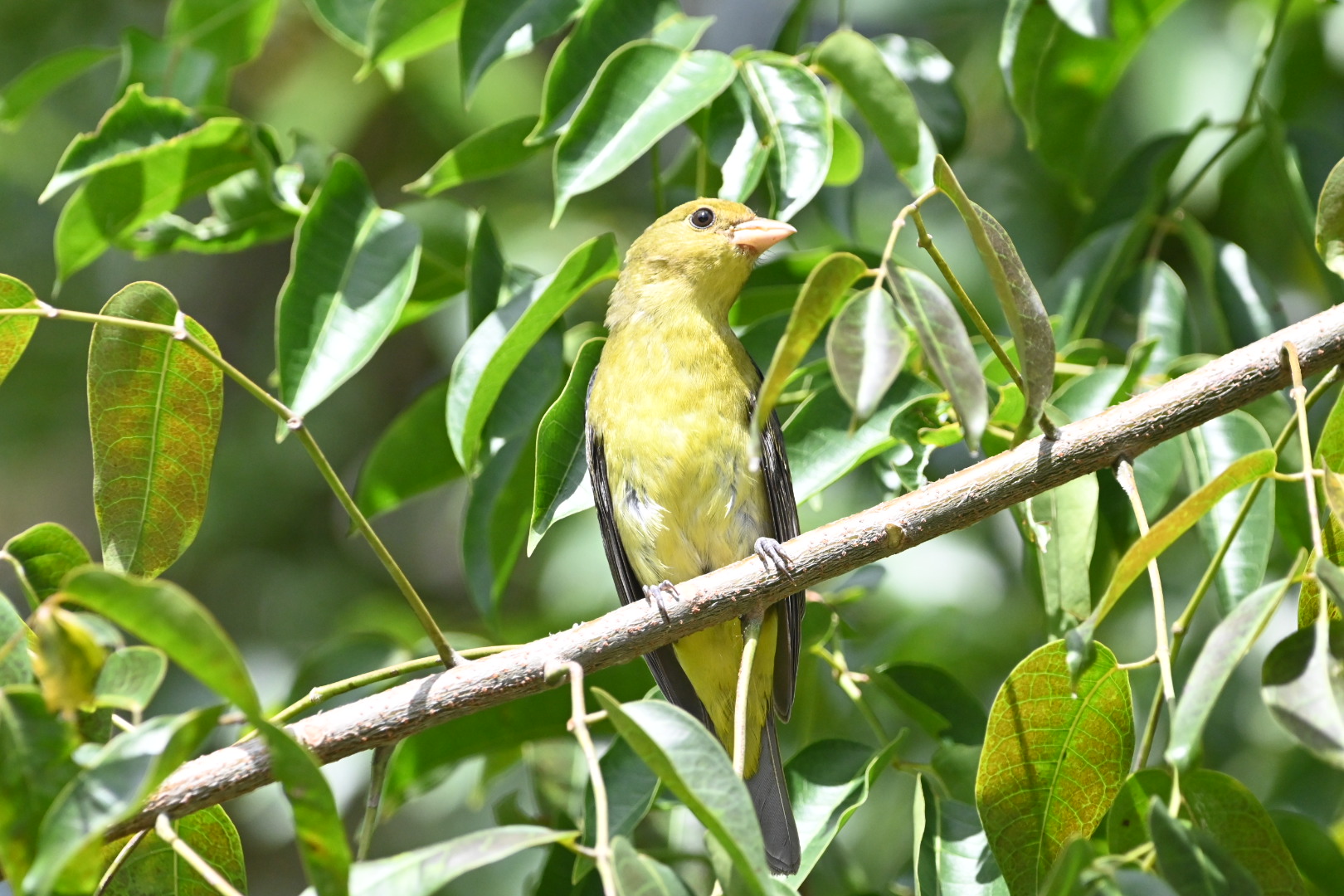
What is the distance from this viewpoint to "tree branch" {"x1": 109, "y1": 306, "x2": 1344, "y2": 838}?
207 cm

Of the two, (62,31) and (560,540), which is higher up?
(62,31)

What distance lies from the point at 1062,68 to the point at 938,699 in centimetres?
168

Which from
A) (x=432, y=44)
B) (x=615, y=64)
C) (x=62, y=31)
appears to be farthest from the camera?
(x=62, y=31)

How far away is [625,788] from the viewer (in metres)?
2.61

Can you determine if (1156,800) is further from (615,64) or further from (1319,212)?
(615,64)

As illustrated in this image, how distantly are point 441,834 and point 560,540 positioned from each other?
1.29 m

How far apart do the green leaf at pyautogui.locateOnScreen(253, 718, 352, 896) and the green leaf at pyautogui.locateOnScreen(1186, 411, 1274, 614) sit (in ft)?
5.62

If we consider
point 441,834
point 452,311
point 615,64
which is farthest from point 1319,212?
point 441,834

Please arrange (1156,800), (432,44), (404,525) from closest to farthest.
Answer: (1156,800) < (432,44) < (404,525)

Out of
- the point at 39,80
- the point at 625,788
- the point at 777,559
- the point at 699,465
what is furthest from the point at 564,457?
the point at 39,80

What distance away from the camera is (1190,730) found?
1484 millimetres

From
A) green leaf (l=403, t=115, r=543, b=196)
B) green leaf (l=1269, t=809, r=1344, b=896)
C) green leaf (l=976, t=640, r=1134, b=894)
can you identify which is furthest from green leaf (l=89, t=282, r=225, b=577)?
green leaf (l=1269, t=809, r=1344, b=896)

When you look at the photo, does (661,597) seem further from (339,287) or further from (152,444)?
(339,287)

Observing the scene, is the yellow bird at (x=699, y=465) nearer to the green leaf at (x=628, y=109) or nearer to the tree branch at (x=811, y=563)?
the green leaf at (x=628, y=109)
